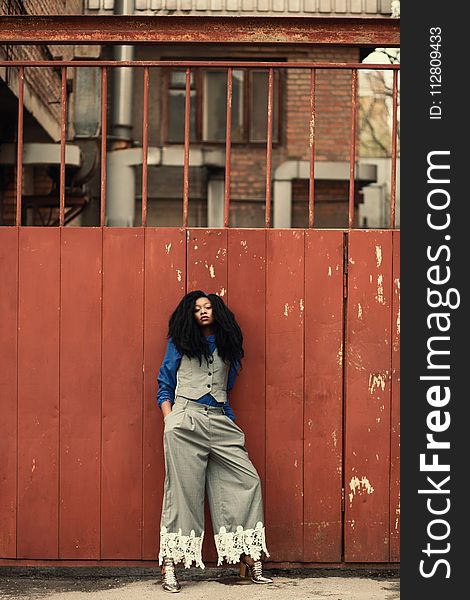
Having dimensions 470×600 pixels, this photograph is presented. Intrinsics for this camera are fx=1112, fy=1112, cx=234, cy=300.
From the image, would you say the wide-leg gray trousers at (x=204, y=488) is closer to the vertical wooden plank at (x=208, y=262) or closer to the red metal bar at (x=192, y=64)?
the vertical wooden plank at (x=208, y=262)

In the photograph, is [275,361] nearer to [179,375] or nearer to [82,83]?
[179,375]

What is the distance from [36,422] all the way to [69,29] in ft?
8.47

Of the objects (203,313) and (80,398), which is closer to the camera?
(203,313)

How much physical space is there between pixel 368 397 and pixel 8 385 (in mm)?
2317

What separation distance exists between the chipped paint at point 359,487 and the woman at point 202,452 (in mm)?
673

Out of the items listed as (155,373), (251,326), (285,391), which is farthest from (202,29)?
(285,391)

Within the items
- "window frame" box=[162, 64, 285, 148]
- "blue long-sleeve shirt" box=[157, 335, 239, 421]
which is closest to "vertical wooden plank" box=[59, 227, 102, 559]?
"blue long-sleeve shirt" box=[157, 335, 239, 421]

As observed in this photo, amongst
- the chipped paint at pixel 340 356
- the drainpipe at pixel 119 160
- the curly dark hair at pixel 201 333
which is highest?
the drainpipe at pixel 119 160

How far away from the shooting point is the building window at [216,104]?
647 inches

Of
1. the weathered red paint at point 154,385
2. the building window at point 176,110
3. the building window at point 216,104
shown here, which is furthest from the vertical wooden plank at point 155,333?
the building window at point 176,110

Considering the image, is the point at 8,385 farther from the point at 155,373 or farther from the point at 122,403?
the point at 155,373

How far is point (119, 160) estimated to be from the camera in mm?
14805

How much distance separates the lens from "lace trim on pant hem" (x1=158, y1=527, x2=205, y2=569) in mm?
6734

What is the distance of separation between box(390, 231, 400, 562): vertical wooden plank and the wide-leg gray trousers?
2.85 feet
